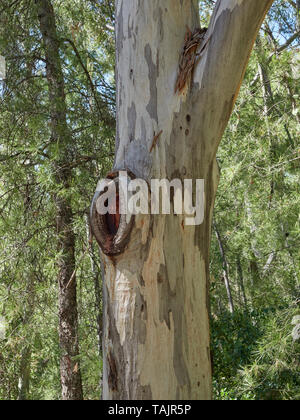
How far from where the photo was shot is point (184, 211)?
62.2 inches

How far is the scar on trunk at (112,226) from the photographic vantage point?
59.6 inches

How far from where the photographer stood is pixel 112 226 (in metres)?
1.58

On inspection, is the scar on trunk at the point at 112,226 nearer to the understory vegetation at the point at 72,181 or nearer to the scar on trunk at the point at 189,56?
the scar on trunk at the point at 189,56

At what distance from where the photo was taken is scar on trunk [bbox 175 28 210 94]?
5.26 ft

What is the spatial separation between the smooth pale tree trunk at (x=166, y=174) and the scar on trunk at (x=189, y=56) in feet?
0.08

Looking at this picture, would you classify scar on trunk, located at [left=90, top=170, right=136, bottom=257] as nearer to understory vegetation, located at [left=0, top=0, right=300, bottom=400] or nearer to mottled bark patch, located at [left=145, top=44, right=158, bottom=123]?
mottled bark patch, located at [left=145, top=44, right=158, bottom=123]
